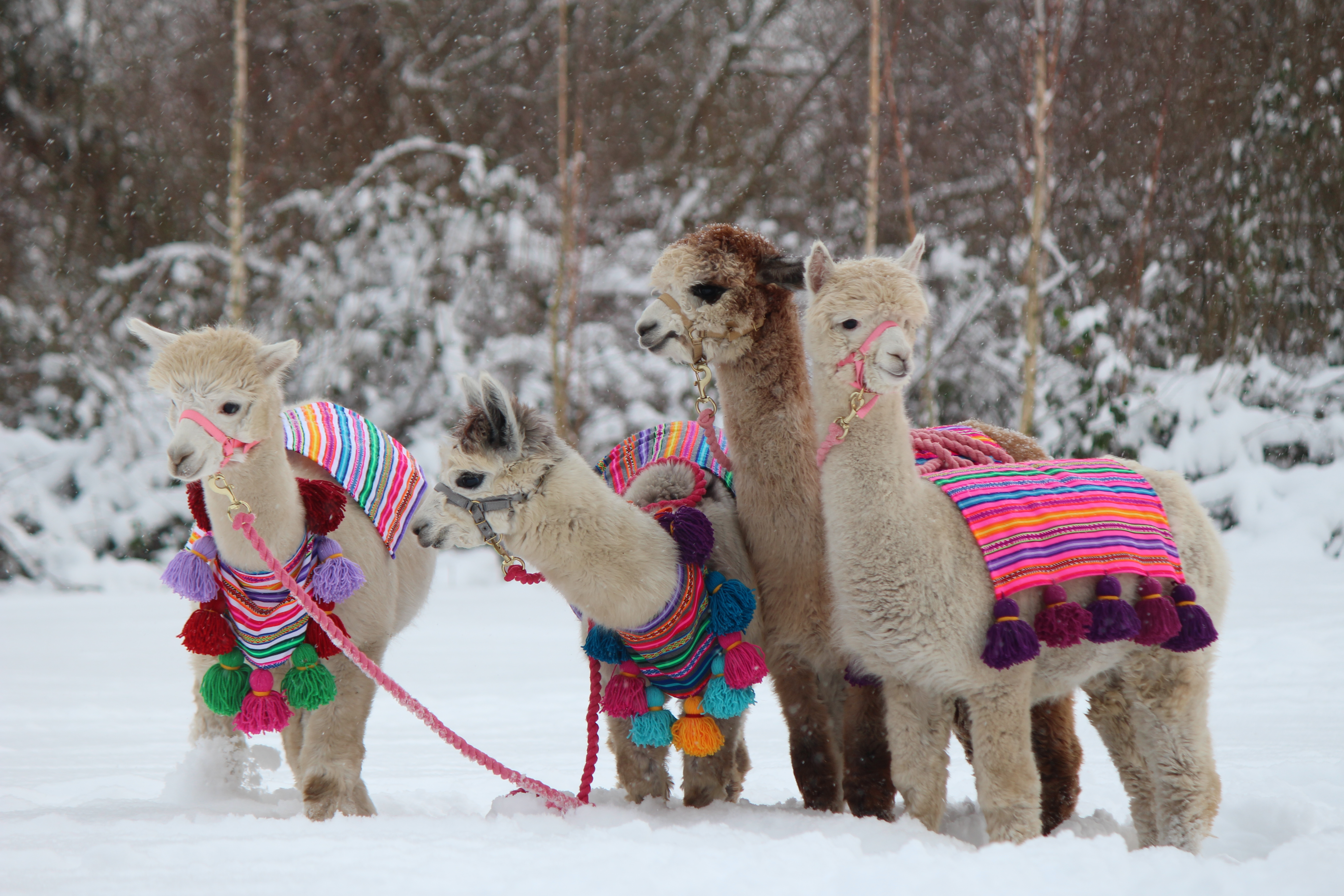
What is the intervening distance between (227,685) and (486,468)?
1151 millimetres

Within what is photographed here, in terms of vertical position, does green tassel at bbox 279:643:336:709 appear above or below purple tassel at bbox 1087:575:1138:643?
below

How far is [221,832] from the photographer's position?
250cm

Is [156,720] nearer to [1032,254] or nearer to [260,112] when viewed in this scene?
[1032,254]

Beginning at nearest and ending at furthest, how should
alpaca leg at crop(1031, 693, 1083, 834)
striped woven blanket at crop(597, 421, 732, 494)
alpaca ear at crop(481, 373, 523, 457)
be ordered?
alpaca ear at crop(481, 373, 523, 457)
alpaca leg at crop(1031, 693, 1083, 834)
striped woven blanket at crop(597, 421, 732, 494)

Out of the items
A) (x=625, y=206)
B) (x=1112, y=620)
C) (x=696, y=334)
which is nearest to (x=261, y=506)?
(x=696, y=334)

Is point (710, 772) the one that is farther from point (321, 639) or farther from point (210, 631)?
point (210, 631)

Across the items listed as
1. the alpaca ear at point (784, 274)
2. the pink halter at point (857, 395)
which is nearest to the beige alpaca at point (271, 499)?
the alpaca ear at point (784, 274)

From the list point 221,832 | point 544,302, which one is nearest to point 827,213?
point 544,302

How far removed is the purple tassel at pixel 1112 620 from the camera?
2.49 m

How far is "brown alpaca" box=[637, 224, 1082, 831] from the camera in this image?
3006 mm

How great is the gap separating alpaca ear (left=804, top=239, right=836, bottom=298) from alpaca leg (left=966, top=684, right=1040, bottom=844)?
1.15 meters

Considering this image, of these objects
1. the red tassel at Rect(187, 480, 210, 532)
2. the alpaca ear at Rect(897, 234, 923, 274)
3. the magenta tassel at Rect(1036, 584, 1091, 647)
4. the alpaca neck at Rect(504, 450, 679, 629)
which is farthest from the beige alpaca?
the magenta tassel at Rect(1036, 584, 1091, 647)

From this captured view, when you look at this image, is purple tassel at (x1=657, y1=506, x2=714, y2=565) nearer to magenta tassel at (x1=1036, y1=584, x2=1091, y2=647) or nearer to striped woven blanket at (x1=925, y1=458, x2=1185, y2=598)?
striped woven blanket at (x1=925, y1=458, x2=1185, y2=598)

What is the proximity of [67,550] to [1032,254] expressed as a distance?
882cm
